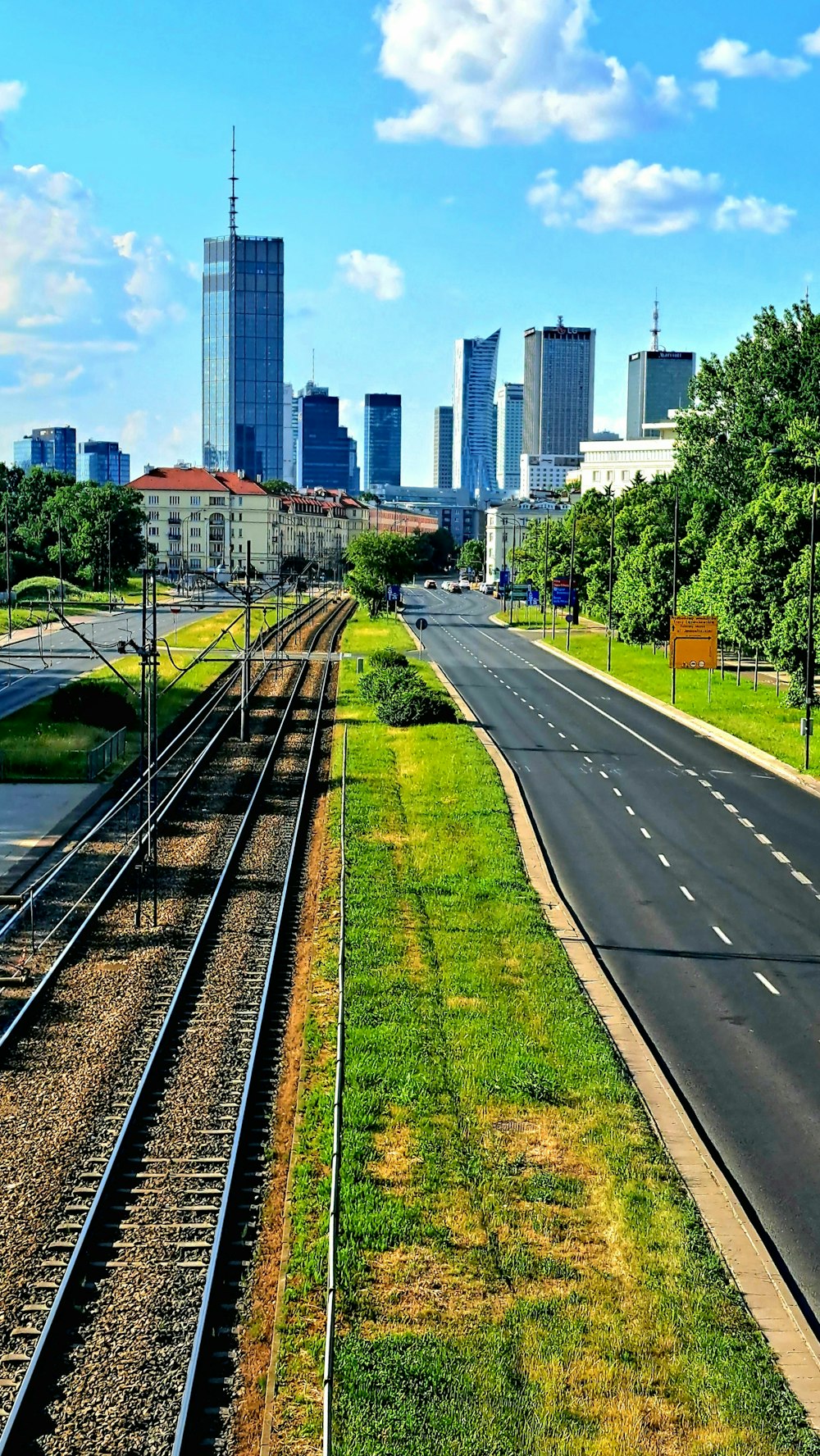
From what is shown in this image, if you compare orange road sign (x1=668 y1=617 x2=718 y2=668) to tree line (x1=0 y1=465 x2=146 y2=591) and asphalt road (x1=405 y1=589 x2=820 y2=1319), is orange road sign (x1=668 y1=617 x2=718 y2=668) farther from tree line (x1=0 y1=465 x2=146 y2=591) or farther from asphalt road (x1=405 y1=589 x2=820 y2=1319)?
tree line (x1=0 y1=465 x2=146 y2=591)

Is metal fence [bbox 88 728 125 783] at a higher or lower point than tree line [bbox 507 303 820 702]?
lower

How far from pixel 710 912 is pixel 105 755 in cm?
2263

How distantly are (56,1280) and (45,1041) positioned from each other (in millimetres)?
6668

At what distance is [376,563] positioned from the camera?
374 ft

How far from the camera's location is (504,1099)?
18062 mm

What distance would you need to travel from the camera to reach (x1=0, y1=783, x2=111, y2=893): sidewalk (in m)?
31.8

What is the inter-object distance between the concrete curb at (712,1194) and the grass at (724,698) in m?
23.1

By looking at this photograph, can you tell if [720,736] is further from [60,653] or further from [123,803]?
[60,653]

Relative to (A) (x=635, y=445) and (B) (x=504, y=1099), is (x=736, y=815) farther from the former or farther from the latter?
(A) (x=635, y=445)

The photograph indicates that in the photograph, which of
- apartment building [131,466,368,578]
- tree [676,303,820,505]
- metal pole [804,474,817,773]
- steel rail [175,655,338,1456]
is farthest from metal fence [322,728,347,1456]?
apartment building [131,466,368,578]

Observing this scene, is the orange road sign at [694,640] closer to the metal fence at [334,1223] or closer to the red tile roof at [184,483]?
the metal fence at [334,1223]

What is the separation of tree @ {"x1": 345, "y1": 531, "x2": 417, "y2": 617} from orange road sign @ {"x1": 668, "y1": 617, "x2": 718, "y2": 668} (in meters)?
54.4

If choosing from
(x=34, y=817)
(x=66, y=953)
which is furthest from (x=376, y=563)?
(x=66, y=953)

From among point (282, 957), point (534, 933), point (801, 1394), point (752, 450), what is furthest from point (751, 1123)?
point (752, 450)
